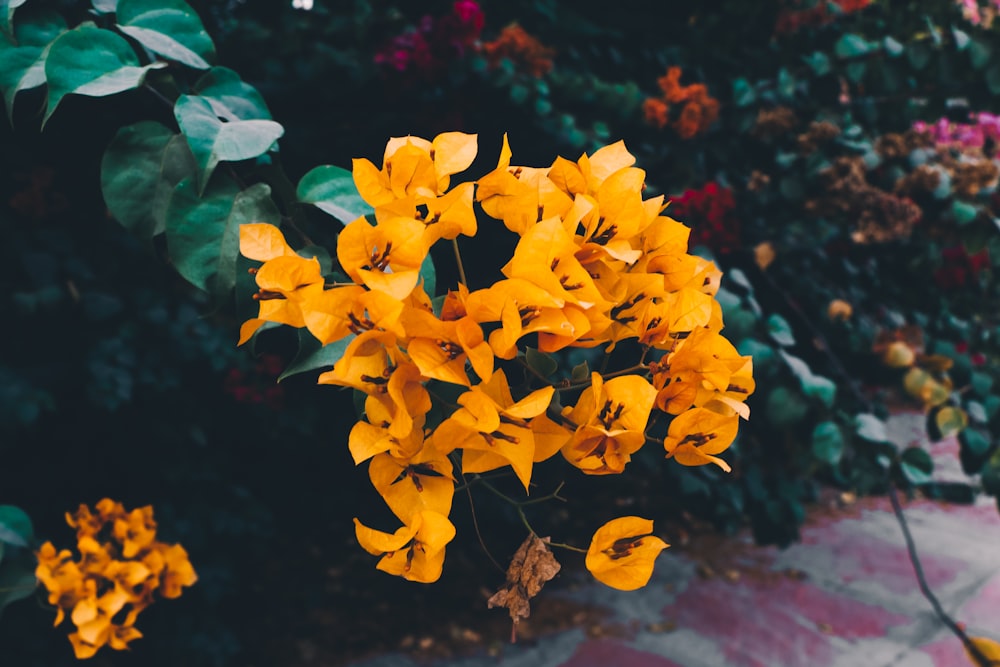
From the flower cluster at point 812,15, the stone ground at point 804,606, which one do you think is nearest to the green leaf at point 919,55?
the flower cluster at point 812,15

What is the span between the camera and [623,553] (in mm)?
431

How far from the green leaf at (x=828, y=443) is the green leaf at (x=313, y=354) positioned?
0.94 m

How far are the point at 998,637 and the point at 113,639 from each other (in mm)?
1982

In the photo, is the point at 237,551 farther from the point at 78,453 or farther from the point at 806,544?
the point at 806,544

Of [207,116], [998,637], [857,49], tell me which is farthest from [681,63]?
[207,116]

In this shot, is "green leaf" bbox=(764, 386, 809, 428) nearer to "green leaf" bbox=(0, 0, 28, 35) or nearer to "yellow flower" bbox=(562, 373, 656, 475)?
"yellow flower" bbox=(562, 373, 656, 475)

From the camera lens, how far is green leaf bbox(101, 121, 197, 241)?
504mm

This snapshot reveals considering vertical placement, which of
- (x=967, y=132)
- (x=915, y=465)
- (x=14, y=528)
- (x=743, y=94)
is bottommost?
(x=14, y=528)

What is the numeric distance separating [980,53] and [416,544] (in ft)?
5.30

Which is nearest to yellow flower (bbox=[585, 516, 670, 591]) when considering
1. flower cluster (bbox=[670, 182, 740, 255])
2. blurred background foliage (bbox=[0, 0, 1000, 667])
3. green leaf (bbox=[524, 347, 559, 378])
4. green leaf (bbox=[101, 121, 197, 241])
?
green leaf (bbox=[524, 347, 559, 378])

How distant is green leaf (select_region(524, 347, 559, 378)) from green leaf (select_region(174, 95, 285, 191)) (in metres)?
0.23

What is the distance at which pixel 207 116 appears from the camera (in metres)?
0.49

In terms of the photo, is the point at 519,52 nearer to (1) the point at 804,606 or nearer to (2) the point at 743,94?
(2) the point at 743,94

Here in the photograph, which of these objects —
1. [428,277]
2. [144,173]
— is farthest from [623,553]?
[144,173]
